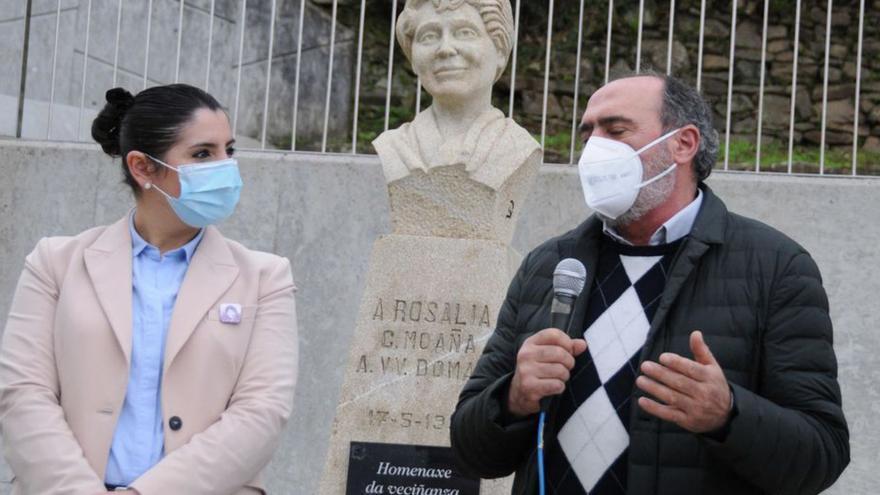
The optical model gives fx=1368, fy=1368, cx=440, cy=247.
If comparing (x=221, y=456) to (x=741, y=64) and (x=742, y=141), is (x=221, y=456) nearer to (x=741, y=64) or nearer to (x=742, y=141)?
(x=742, y=141)

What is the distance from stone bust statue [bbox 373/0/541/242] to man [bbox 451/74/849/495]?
202 centimetres

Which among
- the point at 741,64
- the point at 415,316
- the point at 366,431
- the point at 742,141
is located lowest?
the point at 366,431

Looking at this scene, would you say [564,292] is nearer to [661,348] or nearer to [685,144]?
[661,348]

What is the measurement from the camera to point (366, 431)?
5.07 meters

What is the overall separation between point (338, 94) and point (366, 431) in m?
4.99

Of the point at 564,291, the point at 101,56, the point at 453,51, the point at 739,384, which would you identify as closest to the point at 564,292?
the point at 564,291

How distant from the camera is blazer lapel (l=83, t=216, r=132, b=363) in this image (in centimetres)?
321

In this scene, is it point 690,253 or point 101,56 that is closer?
point 690,253

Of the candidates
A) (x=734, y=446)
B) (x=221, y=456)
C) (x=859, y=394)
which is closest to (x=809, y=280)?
(x=734, y=446)

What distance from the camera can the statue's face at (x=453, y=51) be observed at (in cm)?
524

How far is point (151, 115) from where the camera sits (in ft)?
11.5

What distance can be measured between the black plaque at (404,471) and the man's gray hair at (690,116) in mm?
2100

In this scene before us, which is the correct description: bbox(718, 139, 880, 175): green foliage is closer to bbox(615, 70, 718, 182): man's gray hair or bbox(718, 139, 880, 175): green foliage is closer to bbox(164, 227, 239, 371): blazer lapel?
bbox(615, 70, 718, 182): man's gray hair

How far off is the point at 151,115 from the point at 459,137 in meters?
1.99
